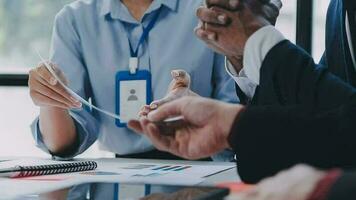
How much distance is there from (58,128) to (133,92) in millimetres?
213

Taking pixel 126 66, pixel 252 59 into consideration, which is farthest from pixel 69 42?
pixel 252 59

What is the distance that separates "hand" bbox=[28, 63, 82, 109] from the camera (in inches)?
54.1

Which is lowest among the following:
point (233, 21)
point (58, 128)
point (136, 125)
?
point (58, 128)

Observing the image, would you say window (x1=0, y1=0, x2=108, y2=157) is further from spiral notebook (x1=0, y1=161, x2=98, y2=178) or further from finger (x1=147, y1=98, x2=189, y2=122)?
finger (x1=147, y1=98, x2=189, y2=122)

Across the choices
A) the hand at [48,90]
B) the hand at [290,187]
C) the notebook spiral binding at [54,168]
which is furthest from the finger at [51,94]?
the hand at [290,187]

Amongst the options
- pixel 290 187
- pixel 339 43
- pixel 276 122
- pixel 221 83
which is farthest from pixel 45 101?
pixel 290 187

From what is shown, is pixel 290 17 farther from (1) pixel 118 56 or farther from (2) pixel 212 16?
(2) pixel 212 16

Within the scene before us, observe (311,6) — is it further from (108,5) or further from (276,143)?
(276,143)

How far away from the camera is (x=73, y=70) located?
159 centimetres

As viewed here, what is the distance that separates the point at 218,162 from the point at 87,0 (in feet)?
2.08

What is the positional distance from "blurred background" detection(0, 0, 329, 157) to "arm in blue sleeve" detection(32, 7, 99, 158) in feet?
1.88

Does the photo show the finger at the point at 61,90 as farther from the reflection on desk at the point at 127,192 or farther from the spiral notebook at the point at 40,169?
the reflection on desk at the point at 127,192

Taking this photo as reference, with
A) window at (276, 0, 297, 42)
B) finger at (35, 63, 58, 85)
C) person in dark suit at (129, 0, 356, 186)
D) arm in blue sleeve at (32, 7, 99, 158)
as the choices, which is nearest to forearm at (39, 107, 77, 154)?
arm in blue sleeve at (32, 7, 99, 158)

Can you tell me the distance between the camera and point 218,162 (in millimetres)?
1387
